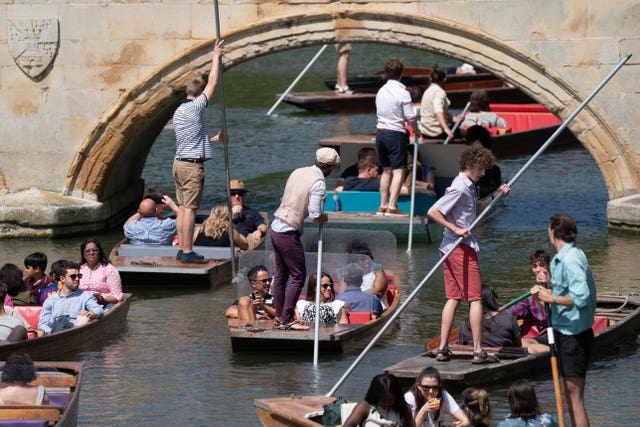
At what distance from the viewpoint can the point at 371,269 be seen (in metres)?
9.89

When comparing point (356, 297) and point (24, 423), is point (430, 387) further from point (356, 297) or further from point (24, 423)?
point (356, 297)

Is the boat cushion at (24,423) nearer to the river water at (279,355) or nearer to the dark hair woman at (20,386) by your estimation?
the dark hair woman at (20,386)

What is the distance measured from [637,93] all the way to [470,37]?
1568mm

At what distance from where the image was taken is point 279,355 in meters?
9.15

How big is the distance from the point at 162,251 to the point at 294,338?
2.98m

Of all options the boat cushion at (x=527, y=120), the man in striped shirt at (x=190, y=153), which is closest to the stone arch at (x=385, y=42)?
the man in striped shirt at (x=190, y=153)

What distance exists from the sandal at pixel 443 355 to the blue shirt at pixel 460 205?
22.4 inches

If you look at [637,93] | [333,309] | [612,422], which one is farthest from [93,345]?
[637,93]

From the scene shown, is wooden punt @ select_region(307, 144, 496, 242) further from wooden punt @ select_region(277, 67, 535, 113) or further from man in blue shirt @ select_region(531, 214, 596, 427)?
wooden punt @ select_region(277, 67, 535, 113)

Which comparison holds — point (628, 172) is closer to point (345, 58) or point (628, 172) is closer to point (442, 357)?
point (442, 357)

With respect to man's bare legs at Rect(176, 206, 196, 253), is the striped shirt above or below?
above

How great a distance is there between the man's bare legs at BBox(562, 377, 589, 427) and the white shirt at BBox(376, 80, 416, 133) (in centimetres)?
594

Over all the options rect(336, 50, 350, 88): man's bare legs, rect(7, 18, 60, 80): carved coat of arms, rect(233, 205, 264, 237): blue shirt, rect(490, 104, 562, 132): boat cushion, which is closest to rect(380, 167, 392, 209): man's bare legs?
rect(233, 205, 264, 237): blue shirt

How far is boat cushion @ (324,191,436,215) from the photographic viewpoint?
13.3 metres
